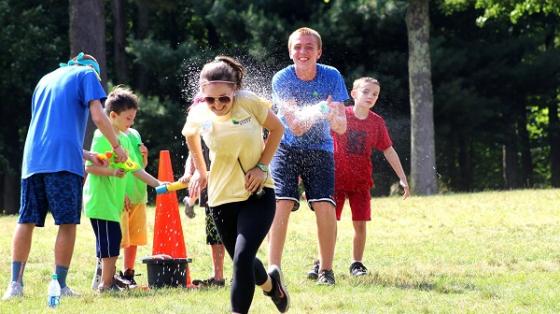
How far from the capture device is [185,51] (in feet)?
100

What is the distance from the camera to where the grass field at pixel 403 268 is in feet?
24.7

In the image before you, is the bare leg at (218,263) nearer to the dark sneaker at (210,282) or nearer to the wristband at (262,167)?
the dark sneaker at (210,282)

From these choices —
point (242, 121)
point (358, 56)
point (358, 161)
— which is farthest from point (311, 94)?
point (358, 56)

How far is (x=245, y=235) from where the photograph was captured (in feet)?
21.2

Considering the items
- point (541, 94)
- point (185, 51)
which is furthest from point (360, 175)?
point (541, 94)

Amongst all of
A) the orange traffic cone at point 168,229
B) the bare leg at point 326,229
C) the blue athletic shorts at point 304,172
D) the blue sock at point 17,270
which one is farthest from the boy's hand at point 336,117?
the blue sock at point 17,270

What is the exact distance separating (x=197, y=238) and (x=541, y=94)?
84.2 ft

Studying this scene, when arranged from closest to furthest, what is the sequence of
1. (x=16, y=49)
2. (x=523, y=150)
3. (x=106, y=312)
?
(x=106, y=312)
(x=16, y=49)
(x=523, y=150)

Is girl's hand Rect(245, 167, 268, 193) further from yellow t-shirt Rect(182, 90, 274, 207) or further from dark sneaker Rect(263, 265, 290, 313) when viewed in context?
dark sneaker Rect(263, 265, 290, 313)

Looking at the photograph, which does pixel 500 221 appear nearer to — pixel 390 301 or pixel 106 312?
pixel 390 301

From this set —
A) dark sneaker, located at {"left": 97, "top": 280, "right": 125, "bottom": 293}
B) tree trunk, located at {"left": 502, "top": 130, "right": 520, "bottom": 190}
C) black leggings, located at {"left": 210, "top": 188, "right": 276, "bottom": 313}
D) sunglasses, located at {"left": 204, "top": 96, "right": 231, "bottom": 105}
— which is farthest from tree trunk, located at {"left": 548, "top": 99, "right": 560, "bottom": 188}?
sunglasses, located at {"left": 204, "top": 96, "right": 231, "bottom": 105}

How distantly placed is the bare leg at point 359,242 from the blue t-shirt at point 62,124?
8.52 ft

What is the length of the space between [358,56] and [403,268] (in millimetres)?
21953

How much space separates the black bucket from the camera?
8969mm
